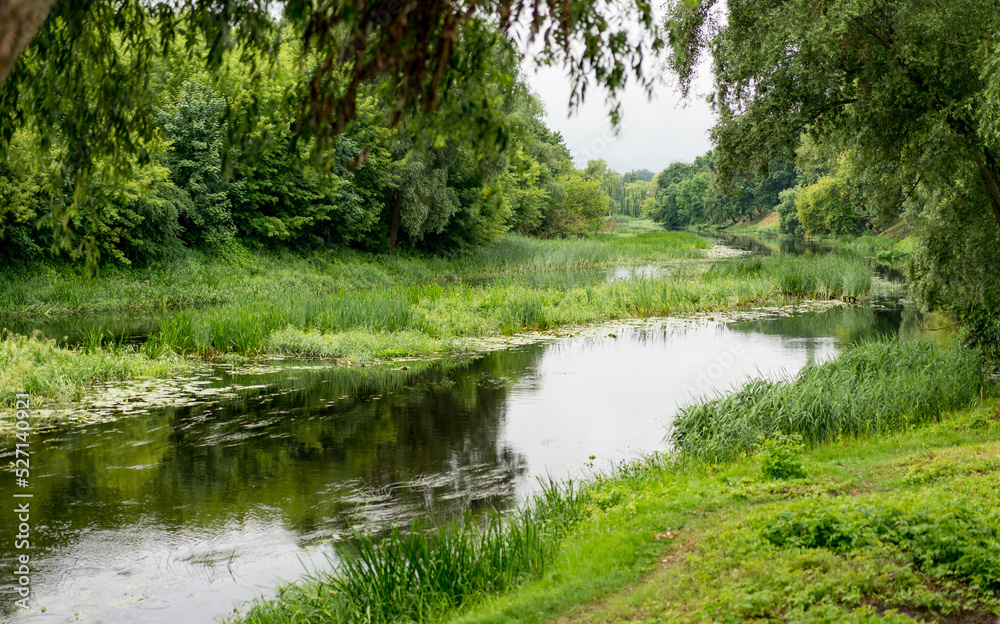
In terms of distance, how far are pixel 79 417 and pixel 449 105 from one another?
33.0 ft

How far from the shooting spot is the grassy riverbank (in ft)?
14.8

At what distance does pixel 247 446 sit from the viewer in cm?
1084

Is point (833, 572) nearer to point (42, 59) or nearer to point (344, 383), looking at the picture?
point (42, 59)

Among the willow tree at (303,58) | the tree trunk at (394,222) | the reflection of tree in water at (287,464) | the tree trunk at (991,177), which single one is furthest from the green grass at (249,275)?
the tree trunk at (991,177)

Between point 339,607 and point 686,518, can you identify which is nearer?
point 339,607

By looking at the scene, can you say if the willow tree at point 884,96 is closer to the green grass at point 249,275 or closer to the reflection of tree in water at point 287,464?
the reflection of tree in water at point 287,464

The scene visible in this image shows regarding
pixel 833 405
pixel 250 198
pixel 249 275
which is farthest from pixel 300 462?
pixel 250 198

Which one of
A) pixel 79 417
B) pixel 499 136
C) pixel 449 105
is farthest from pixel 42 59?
pixel 79 417

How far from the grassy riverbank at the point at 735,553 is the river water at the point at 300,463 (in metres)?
1.24

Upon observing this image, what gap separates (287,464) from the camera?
33.3ft

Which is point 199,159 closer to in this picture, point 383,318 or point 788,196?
point 383,318

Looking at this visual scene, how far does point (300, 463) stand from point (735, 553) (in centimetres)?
658

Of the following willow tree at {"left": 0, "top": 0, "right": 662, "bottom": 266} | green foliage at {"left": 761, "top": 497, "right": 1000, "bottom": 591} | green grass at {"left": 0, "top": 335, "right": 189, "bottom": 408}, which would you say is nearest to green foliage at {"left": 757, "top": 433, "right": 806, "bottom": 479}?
green foliage at {"left": 761, "top": 497, "right": 1000, "bottom": 591}

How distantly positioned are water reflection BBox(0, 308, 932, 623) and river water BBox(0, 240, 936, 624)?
0.09 ft
